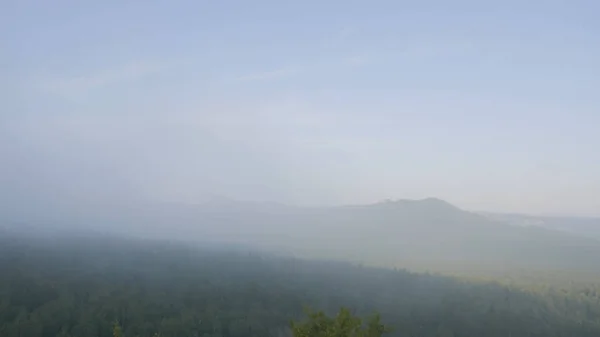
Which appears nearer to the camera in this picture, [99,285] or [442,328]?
[442,328]

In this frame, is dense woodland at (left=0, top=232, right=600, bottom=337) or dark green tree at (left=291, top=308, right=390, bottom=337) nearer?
dark green tree at (left=291, top=308, right=390, bottom=337)

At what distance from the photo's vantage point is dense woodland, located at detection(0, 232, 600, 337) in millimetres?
53438

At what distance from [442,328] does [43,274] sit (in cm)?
5846

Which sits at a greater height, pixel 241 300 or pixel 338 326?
pixel 338 326

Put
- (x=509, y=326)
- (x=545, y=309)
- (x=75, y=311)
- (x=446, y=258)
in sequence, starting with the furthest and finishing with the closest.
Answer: (x=446, y=258) < (x=545, y=309) < (x=509, y=326) < (x=75, y=311)

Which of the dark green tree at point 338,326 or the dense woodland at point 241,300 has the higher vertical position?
the dark green tree at point 338,326

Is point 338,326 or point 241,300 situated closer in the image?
point 338,326

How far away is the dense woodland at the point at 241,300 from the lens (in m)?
53.4

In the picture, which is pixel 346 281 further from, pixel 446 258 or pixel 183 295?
pixel 446 258

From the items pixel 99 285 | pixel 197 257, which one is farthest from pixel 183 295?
pixel 197 257

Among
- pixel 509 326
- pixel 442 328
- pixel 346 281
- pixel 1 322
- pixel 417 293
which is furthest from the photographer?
pixel 346 281

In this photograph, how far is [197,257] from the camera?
472ft

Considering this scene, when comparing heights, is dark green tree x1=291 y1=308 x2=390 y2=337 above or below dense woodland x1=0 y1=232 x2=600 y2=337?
above

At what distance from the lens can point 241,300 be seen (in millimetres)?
69625
